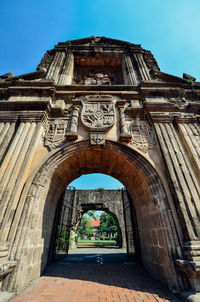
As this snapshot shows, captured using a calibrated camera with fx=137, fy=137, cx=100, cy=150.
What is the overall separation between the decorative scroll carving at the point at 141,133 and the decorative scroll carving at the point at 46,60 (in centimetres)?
593

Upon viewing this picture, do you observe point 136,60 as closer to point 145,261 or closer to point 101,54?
point 101,54

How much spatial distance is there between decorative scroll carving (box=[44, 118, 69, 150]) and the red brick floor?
3.53 m

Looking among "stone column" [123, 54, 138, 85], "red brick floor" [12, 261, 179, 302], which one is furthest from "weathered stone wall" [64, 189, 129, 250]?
"stone column" [123, 54, 138, 85]

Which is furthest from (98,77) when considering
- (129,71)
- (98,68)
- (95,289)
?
(95,289)

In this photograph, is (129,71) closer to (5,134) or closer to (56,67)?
(56,67)

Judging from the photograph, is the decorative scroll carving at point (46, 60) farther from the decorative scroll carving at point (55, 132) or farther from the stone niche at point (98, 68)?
the decorative scroll carving at point (55, 132)

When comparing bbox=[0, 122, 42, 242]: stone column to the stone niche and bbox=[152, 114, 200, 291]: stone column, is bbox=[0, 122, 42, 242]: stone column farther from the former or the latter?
the stone niche

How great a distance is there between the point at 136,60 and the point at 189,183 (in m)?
7.47

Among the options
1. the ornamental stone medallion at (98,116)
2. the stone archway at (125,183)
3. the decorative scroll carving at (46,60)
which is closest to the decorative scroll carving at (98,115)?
the ornamental stone medallion at (98,116)

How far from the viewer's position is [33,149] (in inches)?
168

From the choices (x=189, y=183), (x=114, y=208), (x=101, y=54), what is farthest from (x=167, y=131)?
(x=114, y=208)

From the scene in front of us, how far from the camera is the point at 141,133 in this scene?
494 centimetres

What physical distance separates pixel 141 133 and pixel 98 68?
6.54 meters

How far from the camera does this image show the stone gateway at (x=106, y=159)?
3.15m
